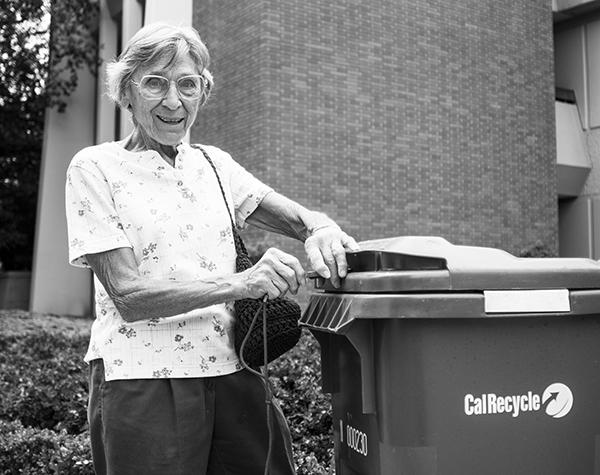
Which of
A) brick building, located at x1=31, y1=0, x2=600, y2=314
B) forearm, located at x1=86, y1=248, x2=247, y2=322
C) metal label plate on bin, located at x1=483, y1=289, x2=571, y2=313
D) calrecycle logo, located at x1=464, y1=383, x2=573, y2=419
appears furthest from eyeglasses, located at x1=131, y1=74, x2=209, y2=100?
brick building, located at x1=31, y1=0, x2=600, y2=314

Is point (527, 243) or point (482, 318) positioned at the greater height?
point (527, 243)

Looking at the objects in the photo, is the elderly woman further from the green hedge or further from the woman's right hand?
the green hedge

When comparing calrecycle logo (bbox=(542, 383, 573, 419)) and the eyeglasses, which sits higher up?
the eyeglasses

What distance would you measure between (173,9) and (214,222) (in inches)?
357

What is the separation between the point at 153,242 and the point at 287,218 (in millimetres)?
506

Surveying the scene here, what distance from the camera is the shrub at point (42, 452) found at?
11.7 ft

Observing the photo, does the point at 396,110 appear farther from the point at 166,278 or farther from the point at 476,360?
the point at 476,360

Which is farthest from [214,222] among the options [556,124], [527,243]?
[556,124]

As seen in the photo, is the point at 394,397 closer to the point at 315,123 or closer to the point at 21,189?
the point at 315,123

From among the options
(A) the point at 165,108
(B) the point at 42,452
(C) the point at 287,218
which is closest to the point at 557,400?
(C) the point at 287,218

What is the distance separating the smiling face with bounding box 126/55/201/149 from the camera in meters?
2.21

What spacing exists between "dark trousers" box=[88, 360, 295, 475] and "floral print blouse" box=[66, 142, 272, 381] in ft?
0.15

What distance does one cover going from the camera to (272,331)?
7.54 feet

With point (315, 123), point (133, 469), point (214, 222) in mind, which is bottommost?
point (133, 469)
